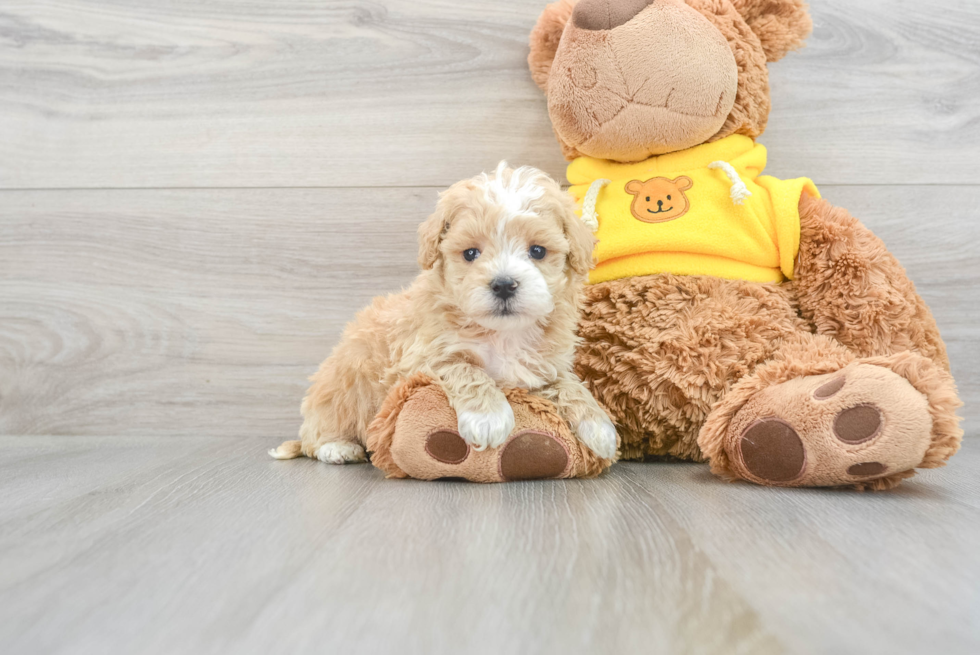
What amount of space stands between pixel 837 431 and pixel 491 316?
1.62 feet

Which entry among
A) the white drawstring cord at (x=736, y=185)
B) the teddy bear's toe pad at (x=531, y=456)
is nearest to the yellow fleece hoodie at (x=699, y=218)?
the white drawstring cord at (x=736, y=185)

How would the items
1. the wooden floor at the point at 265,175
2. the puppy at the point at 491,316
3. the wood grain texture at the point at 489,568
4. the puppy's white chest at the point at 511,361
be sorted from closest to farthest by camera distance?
1. the wood grain texture at the point at 489,568
2. the puppy at the point at 491,316
3. the puppy's white chest at the point at 511,361
4. the wooden floor at the point at 265,175

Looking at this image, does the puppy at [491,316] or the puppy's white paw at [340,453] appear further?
the puppy's white paw at [340,453]

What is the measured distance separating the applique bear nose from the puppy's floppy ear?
44cm

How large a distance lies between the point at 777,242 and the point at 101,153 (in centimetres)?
152

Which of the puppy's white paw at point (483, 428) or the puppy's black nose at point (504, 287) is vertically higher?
the puppy's black nose at point (504, 287)

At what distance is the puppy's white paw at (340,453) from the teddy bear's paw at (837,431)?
2.21 feet

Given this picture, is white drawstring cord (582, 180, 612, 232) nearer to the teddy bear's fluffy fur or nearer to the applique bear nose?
the teddy bear's fluffy fur

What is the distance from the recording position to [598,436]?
104cm

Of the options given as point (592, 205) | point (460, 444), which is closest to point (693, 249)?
point (592, 205)

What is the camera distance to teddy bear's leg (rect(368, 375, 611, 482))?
1.00 meters

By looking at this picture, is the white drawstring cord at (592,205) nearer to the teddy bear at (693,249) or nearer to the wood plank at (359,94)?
the teddy bear at (693,249)

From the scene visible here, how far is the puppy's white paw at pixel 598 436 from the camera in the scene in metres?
1.04

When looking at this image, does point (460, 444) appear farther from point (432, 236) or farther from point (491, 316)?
point (432, 236)
